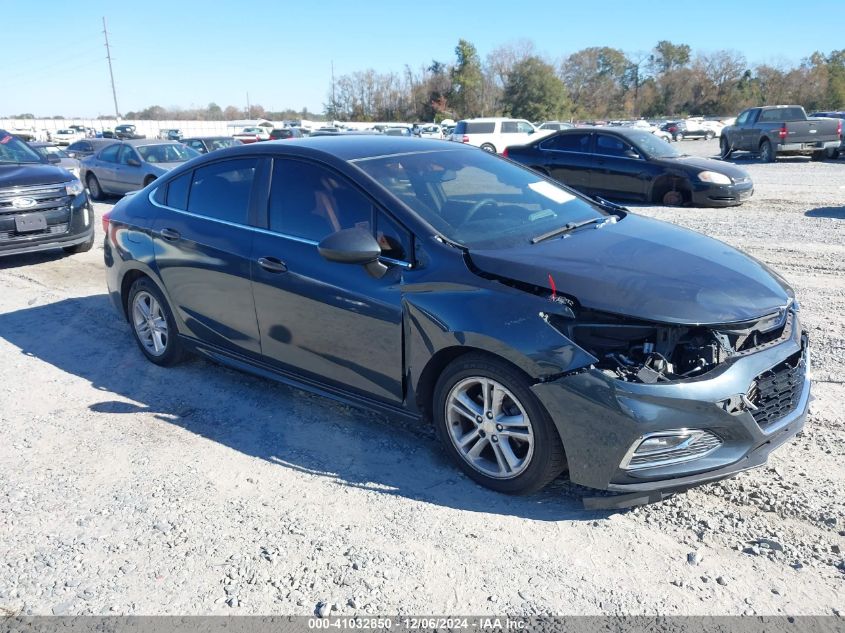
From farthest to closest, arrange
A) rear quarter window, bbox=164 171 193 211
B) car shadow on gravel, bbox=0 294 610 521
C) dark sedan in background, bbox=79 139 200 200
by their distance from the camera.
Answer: dark sedan in background, bbox=79 139 200 200 → rear quarter window, bbox=164 171 193 211 → car shadow on gravel, bbox=0 294 610 521

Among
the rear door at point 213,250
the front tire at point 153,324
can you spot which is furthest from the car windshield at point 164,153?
the rear door at point 213,250

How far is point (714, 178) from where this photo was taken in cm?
1182

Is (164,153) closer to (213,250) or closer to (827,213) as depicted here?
(213,250)

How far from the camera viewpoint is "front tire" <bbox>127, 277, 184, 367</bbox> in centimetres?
516

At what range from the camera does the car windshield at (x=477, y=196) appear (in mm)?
3787

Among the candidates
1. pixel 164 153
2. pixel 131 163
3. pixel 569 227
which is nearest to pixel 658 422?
pixel 569 227

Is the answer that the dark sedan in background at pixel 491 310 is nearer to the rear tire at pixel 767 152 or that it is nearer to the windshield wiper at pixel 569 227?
the windshield wiper at pixel 569 227

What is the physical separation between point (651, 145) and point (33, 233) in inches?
410

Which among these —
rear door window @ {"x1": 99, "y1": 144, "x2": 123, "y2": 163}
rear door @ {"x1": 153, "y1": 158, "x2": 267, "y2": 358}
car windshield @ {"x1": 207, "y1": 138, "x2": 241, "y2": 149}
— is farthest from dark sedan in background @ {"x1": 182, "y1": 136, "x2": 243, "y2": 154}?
rear door @ {"x1": 153, "y1": 158, "x2": 267, "y2": 358}

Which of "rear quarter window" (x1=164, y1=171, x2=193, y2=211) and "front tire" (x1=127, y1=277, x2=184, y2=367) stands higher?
"rear quarter window" (x1=164, y1=171, x2=193, y2=211)

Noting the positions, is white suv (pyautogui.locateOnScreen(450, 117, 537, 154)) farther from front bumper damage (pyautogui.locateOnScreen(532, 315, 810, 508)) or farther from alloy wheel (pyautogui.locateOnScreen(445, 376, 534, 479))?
front bumper damage (pyautogui.locateOnScreen(532, 315, 810, 508))

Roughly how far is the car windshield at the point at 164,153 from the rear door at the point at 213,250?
10.7m

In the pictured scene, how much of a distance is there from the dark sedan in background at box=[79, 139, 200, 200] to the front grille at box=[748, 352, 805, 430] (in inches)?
519

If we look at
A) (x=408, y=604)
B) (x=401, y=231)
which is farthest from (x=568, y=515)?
(x=401, y=231)
